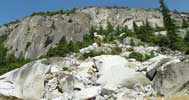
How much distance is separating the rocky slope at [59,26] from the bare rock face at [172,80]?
89.8 metres

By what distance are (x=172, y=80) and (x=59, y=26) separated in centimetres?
10854

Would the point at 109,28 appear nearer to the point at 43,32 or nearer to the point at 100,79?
the point at 43,32

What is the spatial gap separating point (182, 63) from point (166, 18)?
46.4 m

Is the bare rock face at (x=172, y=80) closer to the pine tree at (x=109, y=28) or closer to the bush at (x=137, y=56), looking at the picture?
the bush at (x=137, y=56)

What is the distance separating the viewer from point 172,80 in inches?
1682

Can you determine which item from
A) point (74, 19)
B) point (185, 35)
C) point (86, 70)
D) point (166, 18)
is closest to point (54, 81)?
point (86, 70)

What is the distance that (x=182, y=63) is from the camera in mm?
43500

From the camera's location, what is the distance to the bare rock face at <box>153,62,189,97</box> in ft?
137

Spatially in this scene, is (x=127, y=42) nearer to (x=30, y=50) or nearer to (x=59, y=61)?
(x=59, y=61)

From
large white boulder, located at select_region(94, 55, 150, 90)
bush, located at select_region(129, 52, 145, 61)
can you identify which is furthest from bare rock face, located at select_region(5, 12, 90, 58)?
large white boulder, located at select_region(94, 55, 150, 90)

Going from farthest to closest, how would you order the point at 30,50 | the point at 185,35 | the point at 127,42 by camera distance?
the point at 30,50 < the point at 185,35 < the point at 127,42

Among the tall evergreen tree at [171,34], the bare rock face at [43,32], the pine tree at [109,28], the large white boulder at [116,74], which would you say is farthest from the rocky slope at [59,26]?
the large white boulder at [116,74]

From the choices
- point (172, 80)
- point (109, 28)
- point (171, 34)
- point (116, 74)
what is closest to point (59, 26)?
point (109, 28)

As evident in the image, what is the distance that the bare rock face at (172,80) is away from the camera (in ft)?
137
